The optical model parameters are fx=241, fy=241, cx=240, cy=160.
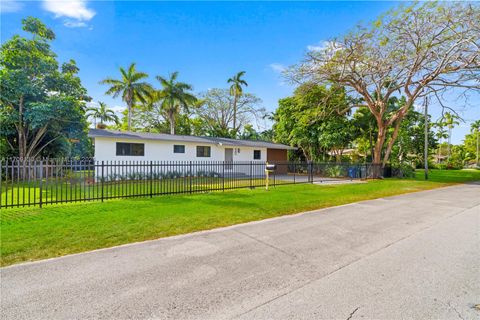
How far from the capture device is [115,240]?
189 inches

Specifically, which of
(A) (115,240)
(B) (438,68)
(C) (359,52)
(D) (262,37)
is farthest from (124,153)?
(B) (438,68)

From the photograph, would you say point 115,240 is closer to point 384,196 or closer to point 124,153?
point 384,196

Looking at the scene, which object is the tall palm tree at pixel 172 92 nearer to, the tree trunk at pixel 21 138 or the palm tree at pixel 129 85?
the palm tree at pixel 129 85

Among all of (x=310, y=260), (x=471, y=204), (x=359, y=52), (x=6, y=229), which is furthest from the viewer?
(x=359, y=52)

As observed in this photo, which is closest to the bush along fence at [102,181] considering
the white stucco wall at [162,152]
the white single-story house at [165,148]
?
the white stucco wall at [162,152]

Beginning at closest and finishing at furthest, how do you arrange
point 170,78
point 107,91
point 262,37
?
point 262,37
point 107,91
point 170,78

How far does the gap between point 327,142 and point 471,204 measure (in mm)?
12506

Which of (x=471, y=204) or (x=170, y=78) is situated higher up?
(x=170, y=78)

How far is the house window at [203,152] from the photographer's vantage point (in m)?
20.9

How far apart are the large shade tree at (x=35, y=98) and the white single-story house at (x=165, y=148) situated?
2585 mm

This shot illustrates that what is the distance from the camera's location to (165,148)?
19031 millimetres

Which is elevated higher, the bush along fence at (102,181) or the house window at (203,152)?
the house window at (203,152)

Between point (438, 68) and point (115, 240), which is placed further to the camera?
point (438, 68)

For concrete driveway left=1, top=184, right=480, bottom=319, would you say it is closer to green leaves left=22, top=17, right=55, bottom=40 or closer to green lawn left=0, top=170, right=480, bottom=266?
green lawn left=0, top=170, right=480, bottom=266
